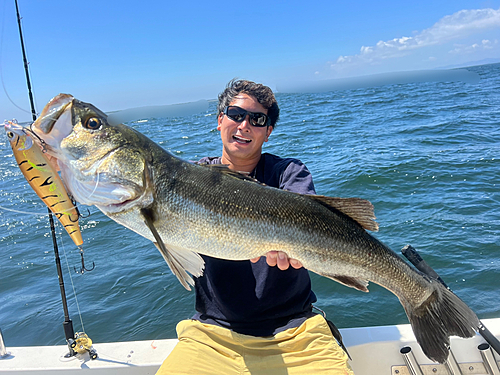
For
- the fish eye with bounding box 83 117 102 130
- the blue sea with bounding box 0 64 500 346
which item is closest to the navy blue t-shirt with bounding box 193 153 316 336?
the fish eye with bounding box 83 117 102 130

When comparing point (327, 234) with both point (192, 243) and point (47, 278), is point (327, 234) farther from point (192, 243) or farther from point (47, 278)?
point (47, 278)

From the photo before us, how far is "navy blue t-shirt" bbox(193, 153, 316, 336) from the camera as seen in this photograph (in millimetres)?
3100

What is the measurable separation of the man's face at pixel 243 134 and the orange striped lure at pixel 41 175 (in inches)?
64.7

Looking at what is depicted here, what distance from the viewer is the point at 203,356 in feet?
9.67

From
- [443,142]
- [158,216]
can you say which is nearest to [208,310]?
[158,216]

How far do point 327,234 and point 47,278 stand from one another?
7409mm

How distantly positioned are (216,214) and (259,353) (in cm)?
133

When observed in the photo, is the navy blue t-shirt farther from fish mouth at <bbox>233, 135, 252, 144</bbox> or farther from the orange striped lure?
the orange striped lure

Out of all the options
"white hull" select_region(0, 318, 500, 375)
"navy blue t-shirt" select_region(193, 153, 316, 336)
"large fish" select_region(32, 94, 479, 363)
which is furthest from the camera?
"white hull" select_region(0, 318, 500, 375)

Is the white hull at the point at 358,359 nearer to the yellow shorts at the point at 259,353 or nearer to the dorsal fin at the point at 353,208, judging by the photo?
the yellow shorts at the point at 259,353

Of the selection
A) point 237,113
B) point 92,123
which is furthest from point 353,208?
point 92,123

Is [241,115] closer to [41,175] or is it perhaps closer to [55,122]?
[55,122]

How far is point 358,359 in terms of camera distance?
3.52 meters

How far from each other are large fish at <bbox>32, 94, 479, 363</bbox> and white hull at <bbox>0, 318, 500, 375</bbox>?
804 mm
